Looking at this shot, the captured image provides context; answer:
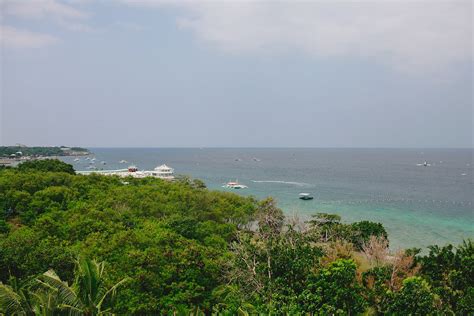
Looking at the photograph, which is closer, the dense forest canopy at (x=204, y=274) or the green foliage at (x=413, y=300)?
the dense forest canopy at (x=204, y=274)

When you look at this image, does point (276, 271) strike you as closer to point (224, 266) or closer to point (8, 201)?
point (224, 266)

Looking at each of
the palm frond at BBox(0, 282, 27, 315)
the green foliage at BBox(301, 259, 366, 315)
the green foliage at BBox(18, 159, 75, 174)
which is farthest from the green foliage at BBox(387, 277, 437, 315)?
the green foliage at BBox(18, 159, 75, 174)

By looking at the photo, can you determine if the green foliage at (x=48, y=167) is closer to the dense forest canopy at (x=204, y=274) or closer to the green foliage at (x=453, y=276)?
the dense forest canopy at (x=204, y=274)

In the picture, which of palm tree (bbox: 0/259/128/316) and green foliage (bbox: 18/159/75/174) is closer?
palm tree (bbox: 0/259/128/316)

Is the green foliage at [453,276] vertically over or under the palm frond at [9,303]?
under

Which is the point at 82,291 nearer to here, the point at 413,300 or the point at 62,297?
the point at 62,297

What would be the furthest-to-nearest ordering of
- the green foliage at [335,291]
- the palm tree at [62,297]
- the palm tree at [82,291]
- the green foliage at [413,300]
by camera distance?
1. the green foliage at [335,291]
2. the green foliage at [413,300]
3. the palm tree at [82,291]
4. the palm tree at [62,297]

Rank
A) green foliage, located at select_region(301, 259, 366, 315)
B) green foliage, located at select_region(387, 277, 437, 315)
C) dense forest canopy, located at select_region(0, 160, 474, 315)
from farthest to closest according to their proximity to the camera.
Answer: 1. green foliage, located at select_region(301, 259, 366, 315)
2. green foliage, located at select_region(387, 277, 437, 315)
3. dense forest canopy, located at select_region(0, 160, 474, 315)

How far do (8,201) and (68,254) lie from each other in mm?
16783

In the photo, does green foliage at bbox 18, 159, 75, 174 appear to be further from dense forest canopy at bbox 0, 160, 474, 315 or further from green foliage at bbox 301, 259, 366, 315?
green foliage at bbox 301, 259, 366, 315

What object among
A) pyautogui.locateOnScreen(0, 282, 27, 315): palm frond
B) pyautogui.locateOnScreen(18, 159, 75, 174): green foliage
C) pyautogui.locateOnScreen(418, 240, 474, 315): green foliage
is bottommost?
pyautogui.locateOnScreen(418, 240, 474, 315): green foliage

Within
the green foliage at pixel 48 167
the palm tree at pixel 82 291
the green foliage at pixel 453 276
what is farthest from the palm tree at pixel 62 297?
the green foliage at pixel 48 167

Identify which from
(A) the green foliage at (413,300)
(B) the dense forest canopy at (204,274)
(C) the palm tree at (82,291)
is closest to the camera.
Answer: (C) the palm tree at (82,291)

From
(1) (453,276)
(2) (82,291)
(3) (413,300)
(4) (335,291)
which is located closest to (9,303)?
(2) (82,291)
